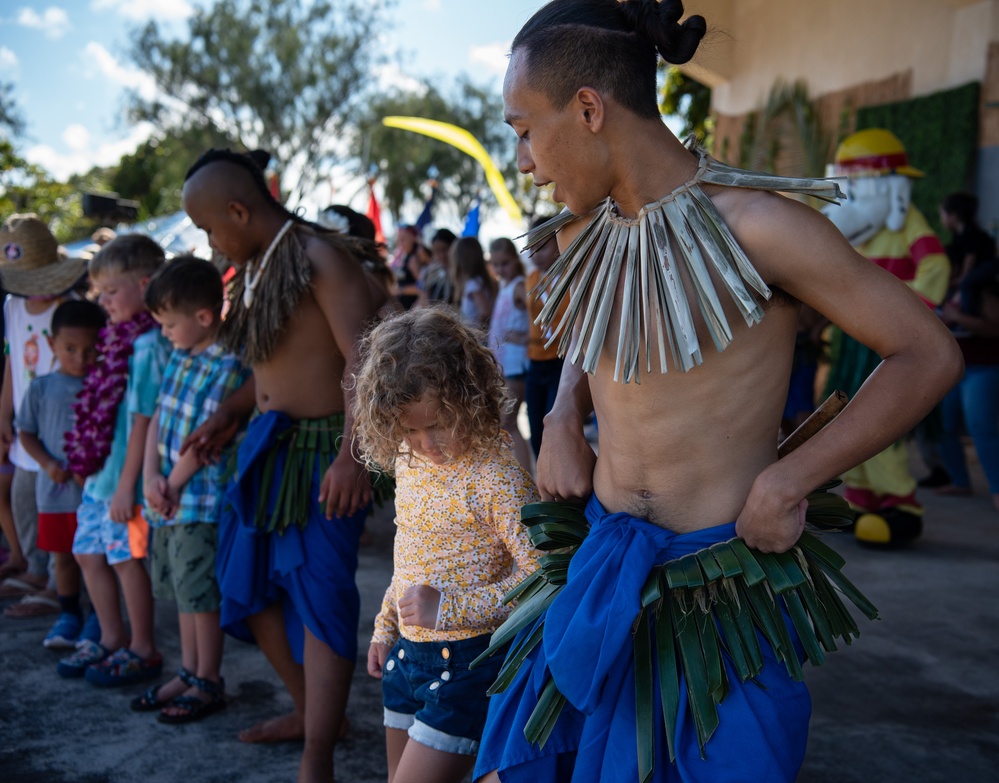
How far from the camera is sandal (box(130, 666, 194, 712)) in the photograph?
3.63 meters

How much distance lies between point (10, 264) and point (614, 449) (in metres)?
4.29

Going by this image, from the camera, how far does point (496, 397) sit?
2.34 meters

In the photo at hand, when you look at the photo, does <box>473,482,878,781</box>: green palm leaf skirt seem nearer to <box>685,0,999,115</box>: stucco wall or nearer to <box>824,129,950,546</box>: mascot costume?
<box>824,129,950,546</box>: mascot costume

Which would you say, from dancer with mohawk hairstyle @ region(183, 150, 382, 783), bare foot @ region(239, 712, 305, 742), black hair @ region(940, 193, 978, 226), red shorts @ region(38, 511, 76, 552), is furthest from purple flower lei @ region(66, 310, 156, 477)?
black hair @ region(940, 193, 978, 226)

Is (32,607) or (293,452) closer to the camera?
(293,452)

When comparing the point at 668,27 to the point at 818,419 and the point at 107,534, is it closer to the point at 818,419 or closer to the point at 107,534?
the point at 818,419

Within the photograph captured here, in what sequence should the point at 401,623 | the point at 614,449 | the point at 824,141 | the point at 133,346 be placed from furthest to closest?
the point at 824,141 → the point at 133,346 → the point at 401,623 → the point at 614,449

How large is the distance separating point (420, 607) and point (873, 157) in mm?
4793

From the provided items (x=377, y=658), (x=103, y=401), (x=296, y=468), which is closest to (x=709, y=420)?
(x=377, y=658)

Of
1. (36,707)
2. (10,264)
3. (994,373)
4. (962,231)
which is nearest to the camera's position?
(36,707)

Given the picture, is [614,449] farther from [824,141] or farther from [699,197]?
[824,141]

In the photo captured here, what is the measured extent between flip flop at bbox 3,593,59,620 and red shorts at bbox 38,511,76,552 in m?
0.44

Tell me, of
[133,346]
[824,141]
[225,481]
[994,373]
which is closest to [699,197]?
[225,481]

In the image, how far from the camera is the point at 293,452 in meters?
3.11
